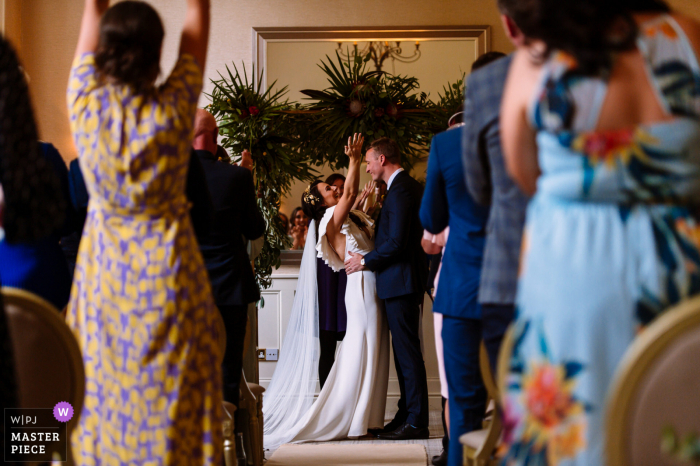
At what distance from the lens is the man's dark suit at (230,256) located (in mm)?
2861

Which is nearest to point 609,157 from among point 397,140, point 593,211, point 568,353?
point 593,211

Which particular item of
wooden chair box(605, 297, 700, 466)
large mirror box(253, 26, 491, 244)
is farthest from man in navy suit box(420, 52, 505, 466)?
large mirror box(253, 26, 491, 244)

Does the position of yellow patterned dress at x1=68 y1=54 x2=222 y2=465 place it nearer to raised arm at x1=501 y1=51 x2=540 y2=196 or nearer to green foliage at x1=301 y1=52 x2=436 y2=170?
raised arm at x1=501 y1=51 x2=540 y2=196

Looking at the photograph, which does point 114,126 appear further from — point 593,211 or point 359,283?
point 359,283

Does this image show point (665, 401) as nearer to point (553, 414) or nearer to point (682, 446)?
point (682, 446)

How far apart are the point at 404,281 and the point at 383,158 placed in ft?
2.53

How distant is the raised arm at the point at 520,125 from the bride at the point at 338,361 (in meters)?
2.88

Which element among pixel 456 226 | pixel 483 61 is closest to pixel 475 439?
pixel 456 226

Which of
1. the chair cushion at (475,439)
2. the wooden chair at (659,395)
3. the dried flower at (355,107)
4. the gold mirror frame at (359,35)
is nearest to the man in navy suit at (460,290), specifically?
the chair cushion at (475,439)

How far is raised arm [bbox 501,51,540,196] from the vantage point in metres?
1.15

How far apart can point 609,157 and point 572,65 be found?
16 centimetres

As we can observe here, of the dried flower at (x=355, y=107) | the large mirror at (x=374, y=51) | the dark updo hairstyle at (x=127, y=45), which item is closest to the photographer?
the dark updo hairstyle at (x=127, y=45)

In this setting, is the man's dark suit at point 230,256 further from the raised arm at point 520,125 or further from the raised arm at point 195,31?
the raised arm at point 520,125

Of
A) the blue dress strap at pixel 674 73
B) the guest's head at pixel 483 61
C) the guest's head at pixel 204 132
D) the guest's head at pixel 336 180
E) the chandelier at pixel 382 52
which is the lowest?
the blue dress strap at pixel 674 73
